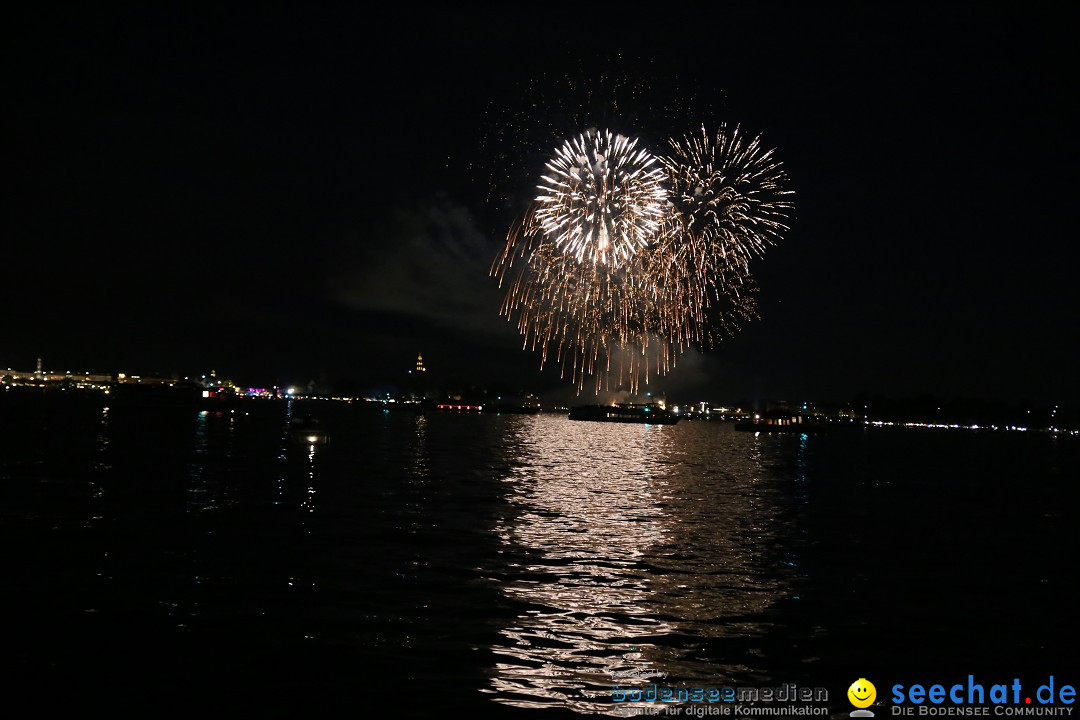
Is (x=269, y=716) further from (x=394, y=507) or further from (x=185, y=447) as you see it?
(x=185, y=447)

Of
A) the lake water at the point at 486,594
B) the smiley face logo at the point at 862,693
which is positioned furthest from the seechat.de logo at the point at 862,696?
the lake water at the point at 486,594

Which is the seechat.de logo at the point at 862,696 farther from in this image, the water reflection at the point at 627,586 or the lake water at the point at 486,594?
the water reflection at the point at 627,586

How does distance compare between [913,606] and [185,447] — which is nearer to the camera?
[913,606]

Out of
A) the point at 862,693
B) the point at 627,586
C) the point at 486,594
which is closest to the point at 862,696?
the point at 862,693

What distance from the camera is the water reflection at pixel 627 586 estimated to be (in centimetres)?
1387

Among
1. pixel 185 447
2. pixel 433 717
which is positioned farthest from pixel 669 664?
pixel 185 447

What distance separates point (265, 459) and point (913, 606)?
46.7m

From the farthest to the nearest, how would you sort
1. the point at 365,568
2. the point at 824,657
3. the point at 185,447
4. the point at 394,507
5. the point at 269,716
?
1. the point at 185,447
2. the point at 394,507
3. the point at 365,568
4. the point at 824,657
5. the point at 269,716

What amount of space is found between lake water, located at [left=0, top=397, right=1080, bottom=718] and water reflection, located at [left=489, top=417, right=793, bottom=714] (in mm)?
90

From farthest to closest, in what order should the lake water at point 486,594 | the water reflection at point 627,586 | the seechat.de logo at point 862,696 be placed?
the water reflection at point 627,586 → the lake water at point 486,594 → the seechat.de logo at point 862,696

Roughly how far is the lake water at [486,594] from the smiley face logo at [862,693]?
22 centimetres

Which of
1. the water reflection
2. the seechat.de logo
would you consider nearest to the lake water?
the water reflection

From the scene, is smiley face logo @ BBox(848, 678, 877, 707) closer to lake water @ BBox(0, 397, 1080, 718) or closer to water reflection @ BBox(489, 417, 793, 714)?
lake water @ BBox(0, 397, 1080, 718)

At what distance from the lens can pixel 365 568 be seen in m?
21.9
